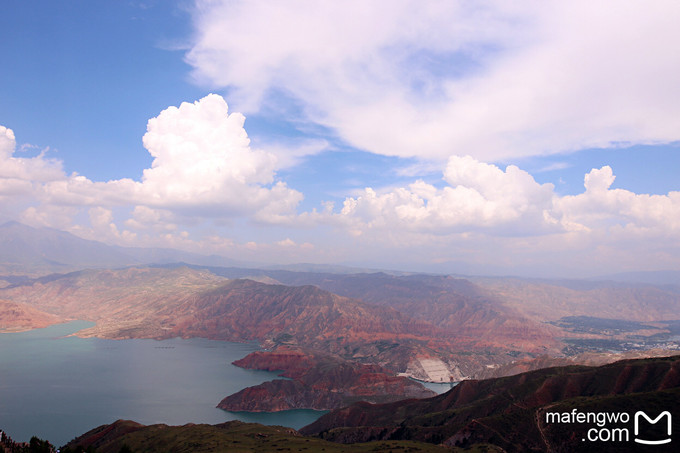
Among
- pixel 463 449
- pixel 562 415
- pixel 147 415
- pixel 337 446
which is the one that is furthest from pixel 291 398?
pixel 562 415

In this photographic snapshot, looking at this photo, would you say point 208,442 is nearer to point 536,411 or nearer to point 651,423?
point 536,411

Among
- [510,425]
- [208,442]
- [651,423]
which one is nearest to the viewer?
[651,423]

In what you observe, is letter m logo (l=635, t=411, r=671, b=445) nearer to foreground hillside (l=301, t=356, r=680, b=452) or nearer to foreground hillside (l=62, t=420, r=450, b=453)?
foreground hillside (l=301, t=356, r=680, b=452)

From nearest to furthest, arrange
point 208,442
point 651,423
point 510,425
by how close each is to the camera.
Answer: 1. point 651,423
2. point 510,425
3. point 208,442

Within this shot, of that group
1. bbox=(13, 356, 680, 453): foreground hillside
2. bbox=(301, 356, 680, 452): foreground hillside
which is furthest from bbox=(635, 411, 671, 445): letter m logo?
bbox=(301, 356, 680, 452): foreground hillside

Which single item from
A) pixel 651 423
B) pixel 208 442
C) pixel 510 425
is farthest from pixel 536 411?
pixel 208 442

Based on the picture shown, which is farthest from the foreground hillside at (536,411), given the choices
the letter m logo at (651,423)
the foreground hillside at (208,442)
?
the foreground hillside at (208,442)

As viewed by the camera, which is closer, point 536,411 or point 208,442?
point 536,411

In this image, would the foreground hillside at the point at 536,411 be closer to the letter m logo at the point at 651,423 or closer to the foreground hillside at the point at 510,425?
the foreground hillside at the point at 510,425
